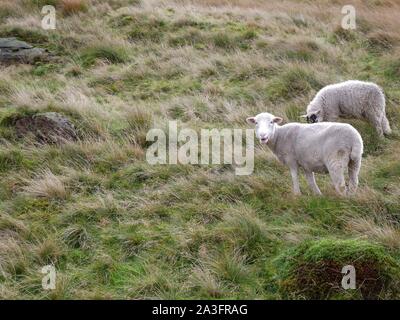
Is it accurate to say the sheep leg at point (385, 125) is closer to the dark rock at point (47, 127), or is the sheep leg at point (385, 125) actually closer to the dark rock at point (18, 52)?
the dark rock at point (47, 127)

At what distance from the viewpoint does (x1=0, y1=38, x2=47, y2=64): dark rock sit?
46.4ft

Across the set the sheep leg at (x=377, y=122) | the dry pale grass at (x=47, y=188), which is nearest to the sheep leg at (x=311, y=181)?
the sheep leg at (x=377, y=122)

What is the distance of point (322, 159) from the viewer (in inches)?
277

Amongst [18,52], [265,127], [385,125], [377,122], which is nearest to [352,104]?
[377,122]

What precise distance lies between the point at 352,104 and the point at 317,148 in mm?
3043

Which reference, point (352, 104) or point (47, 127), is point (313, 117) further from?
point (47, 127)

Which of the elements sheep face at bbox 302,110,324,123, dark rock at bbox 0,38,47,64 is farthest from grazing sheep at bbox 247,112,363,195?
dark rock at bbox 0,38,47,64

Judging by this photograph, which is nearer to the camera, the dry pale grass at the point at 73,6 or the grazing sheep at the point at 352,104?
the grazing sheep at the point at 352,104

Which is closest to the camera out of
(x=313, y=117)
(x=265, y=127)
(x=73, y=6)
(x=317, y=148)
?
(x=317, y=148)

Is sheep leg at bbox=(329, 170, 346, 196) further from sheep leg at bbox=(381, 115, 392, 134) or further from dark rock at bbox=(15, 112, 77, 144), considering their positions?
dark rock at bbox=(15, 112, 77, 144)

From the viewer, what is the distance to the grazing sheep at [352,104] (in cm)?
958

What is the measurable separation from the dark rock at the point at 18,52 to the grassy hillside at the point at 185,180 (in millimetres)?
349

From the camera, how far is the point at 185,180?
7.88m

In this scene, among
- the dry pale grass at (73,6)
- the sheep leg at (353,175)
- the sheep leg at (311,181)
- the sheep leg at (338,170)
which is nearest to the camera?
the sheep leg at (338,170)
